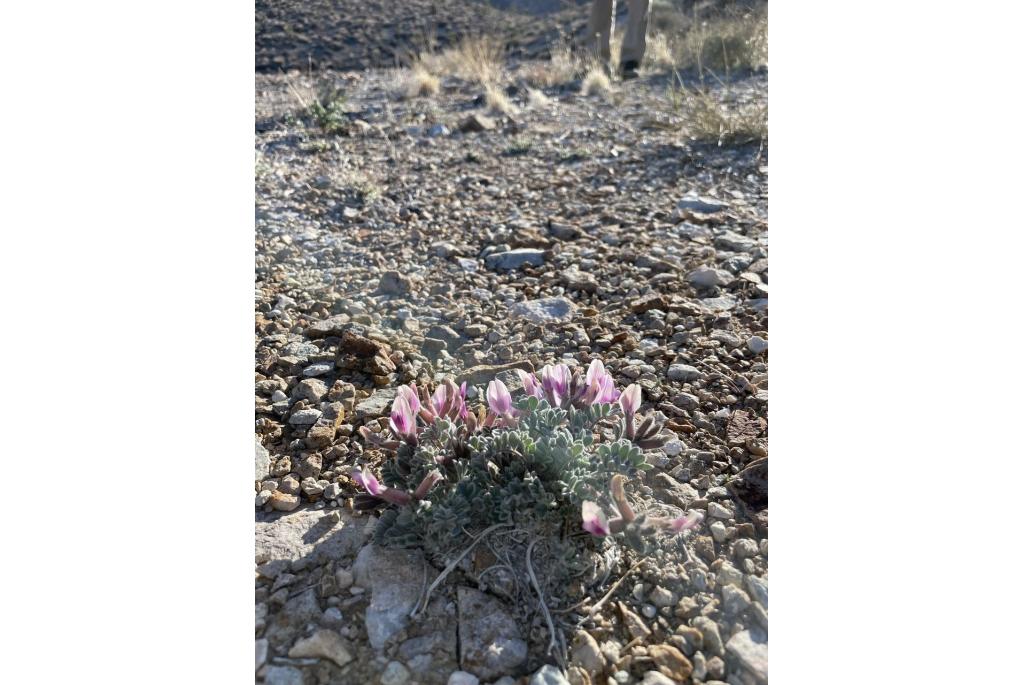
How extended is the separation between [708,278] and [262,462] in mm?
1826

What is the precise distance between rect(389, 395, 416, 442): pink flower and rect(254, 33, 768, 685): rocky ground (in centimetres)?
24

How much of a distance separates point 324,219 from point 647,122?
2847mm

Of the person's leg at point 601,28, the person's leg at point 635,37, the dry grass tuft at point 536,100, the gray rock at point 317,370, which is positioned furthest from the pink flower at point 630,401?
the person's leg at point 601,28

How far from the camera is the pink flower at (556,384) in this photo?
6.12 feet

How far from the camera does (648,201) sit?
4297 mm

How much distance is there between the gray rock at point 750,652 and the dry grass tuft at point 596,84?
21.4ft

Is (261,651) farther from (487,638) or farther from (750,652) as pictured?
(750,652)

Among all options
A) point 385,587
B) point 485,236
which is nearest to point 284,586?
point 385,587

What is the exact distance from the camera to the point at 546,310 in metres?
3.06

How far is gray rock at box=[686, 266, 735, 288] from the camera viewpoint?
3.24 m

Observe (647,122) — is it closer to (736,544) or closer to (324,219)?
(324,219)

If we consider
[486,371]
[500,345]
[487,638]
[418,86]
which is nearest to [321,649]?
[487,638]

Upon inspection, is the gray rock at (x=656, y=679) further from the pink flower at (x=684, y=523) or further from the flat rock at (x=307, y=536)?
the flat rock at (x=307, y=536)

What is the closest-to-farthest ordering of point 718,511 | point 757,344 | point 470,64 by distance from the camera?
1. point 718,511
2. point 757,344
3. point 470,64
